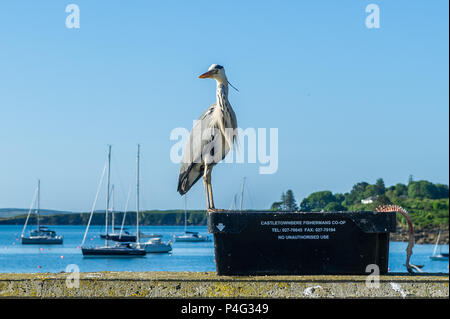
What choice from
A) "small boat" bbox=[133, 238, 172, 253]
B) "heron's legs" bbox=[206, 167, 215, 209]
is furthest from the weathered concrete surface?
"small boat" bbox=[133, 238, 172, 253]

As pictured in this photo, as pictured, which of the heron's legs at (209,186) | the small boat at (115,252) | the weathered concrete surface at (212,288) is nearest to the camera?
the weathered concrete surface at (212,288)

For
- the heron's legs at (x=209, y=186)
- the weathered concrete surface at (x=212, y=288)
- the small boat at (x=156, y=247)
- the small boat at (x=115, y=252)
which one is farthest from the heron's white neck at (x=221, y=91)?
the small boat at (x=156, y=247)

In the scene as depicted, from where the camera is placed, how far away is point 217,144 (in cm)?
1114

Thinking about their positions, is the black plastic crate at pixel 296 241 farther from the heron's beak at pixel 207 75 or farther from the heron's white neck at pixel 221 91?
the heron's beak at pixel 207 75

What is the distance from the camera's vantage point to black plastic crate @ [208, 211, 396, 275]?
32.3 feet

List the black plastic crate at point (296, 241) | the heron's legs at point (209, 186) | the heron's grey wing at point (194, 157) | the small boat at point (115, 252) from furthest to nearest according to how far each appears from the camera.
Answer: the small boat at point (115, 252)
the heron's grey wing at point (194, 157)
the heron's legs at point (209, 186)
the black plastic crate at point (296, 241)

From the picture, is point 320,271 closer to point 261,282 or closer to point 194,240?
point 261,282

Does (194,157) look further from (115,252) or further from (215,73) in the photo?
(115,252)

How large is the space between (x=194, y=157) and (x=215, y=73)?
1467 mm

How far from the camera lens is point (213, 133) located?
1116 cm

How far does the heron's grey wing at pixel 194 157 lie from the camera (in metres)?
11.3
